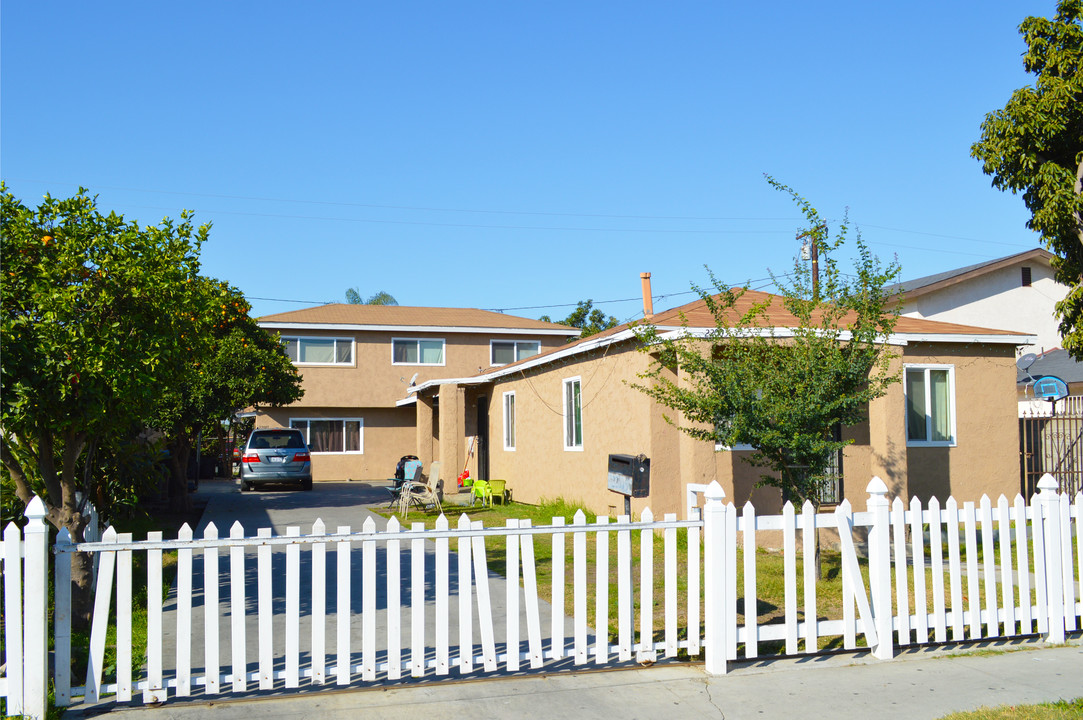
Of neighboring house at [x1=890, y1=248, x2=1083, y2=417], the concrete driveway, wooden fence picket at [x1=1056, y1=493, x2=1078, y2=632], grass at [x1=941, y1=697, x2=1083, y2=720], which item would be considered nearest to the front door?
the concrete driveway

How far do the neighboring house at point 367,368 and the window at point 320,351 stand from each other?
1.2 inches

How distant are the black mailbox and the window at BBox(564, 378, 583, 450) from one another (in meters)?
A: 5.17

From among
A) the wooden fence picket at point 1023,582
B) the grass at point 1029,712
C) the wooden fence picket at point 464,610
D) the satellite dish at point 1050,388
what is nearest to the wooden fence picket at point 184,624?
the wooden fence picket at point 464,610

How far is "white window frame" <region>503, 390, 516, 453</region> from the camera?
19.3m

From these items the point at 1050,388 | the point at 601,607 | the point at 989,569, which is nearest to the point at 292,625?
the point at 601,607

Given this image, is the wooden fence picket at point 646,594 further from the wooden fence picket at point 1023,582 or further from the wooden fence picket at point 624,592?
the wooden fence picket at point 1023,582

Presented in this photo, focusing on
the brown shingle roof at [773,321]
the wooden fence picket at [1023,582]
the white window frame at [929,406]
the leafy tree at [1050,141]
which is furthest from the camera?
the white window frame at [929,406]

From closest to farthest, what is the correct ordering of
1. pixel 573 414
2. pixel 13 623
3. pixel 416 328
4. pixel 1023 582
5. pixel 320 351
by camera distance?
1. pixel 13 623
2. pixel 1023 582
3. pixel 573 414
4. pixel 320 351
5. pixel 416 328

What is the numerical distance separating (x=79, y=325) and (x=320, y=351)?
23341mm

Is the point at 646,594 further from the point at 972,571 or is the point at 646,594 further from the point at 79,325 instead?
the point at 79,325

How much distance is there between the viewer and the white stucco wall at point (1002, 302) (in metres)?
26.6

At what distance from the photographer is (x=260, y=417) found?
29031 mm

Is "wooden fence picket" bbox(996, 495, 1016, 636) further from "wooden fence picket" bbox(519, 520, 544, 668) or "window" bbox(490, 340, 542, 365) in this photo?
"window" bbox(490, 340, 542, 365)

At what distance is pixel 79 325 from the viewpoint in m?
5.98
